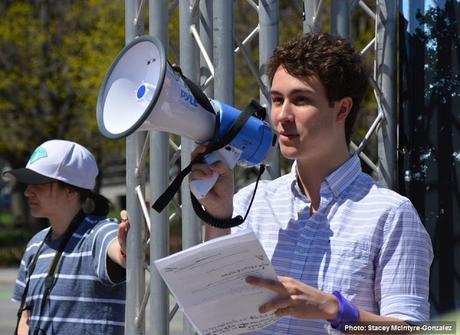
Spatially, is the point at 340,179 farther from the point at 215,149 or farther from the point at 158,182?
the point at 158,182

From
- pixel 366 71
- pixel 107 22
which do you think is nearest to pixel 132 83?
pixel 366 71

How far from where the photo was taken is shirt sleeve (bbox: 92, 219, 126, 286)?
150 inches

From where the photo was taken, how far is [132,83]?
275cm

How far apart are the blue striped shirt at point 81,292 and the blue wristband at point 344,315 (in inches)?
68.9

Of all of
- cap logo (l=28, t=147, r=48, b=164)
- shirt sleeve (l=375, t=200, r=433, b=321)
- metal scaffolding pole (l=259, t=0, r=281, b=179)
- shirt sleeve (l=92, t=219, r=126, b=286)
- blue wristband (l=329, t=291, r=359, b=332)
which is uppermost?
metal scaffolding pole (l=259, t=0, r=281, b=179)

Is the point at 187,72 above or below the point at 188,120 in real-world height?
above

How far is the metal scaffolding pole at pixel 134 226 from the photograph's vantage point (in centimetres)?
394

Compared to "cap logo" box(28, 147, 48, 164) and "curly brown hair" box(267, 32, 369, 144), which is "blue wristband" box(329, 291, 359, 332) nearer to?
"curly brown hair" box(267, 32, 369, 144)

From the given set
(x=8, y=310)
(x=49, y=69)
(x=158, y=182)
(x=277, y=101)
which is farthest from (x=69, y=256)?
(x=49, y=69)

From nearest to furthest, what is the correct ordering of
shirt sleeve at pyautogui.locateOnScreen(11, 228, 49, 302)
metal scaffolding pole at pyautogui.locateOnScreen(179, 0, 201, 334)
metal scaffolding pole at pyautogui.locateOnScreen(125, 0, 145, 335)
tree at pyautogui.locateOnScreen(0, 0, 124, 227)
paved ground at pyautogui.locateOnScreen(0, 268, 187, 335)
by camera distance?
1. metal scaffolding pole at pyautogui.locateOnScreen(179, 0, 201, 334)
2. metal scaffolding pole at pyautogui.locateOnScreen(125, 0, 145, 335)
3. shirt sleeve at pyautogui.locateOnScreen(11, 228, 49, 302)
4. paved ground at pyautogui.locateOnScreen(0, 268, 187, 335)
5. tree at pyautogui.locateOnScreen(0, 0, 124, 227)

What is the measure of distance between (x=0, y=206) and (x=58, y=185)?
3819 centimetres

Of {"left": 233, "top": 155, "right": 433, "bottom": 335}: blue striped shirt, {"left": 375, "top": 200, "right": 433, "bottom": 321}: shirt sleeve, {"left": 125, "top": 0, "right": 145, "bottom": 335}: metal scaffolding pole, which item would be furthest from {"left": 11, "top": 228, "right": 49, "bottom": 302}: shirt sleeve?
{"left": 375, "top": 200, "right": 433, "bottom": 321}: shirt sleeve

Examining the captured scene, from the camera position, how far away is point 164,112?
2541mm

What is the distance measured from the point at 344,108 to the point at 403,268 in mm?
436
